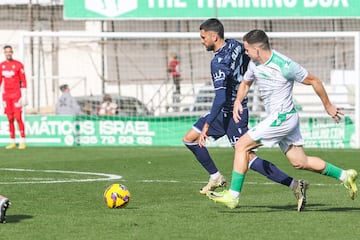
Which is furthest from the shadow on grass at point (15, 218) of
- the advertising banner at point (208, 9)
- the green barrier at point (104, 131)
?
the advertising banner at point (208, 9)

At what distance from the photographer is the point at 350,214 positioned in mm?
10594

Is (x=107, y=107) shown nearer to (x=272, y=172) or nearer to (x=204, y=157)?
(x=204, y=157)

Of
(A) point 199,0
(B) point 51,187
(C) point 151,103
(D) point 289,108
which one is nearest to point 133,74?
(C) point 151,103

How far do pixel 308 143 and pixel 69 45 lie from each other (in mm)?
13965

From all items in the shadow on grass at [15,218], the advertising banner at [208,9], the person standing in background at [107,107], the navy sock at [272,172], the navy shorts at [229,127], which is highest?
the advertising banner at [208,9]

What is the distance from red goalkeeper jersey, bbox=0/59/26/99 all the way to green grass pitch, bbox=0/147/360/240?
521 centimetres

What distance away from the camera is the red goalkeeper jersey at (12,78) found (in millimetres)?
24016

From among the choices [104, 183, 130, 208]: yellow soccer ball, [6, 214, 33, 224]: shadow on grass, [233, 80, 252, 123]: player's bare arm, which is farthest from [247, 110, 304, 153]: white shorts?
[6, 214, 33, 224]: shadow on grass

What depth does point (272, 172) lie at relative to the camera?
1138 cm

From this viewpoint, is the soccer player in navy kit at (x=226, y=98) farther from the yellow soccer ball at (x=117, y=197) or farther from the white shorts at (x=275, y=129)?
the yellow soccer ball at (x=117, y=197)

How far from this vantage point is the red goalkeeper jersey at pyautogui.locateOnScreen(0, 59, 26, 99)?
24016 mm

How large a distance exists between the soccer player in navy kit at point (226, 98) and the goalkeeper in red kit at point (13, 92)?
39.8 ft

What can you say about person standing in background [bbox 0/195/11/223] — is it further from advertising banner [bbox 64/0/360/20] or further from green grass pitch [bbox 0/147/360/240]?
advertising banner [bbox 64/0/360/20]

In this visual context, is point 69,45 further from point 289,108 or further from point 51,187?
point 289,108
